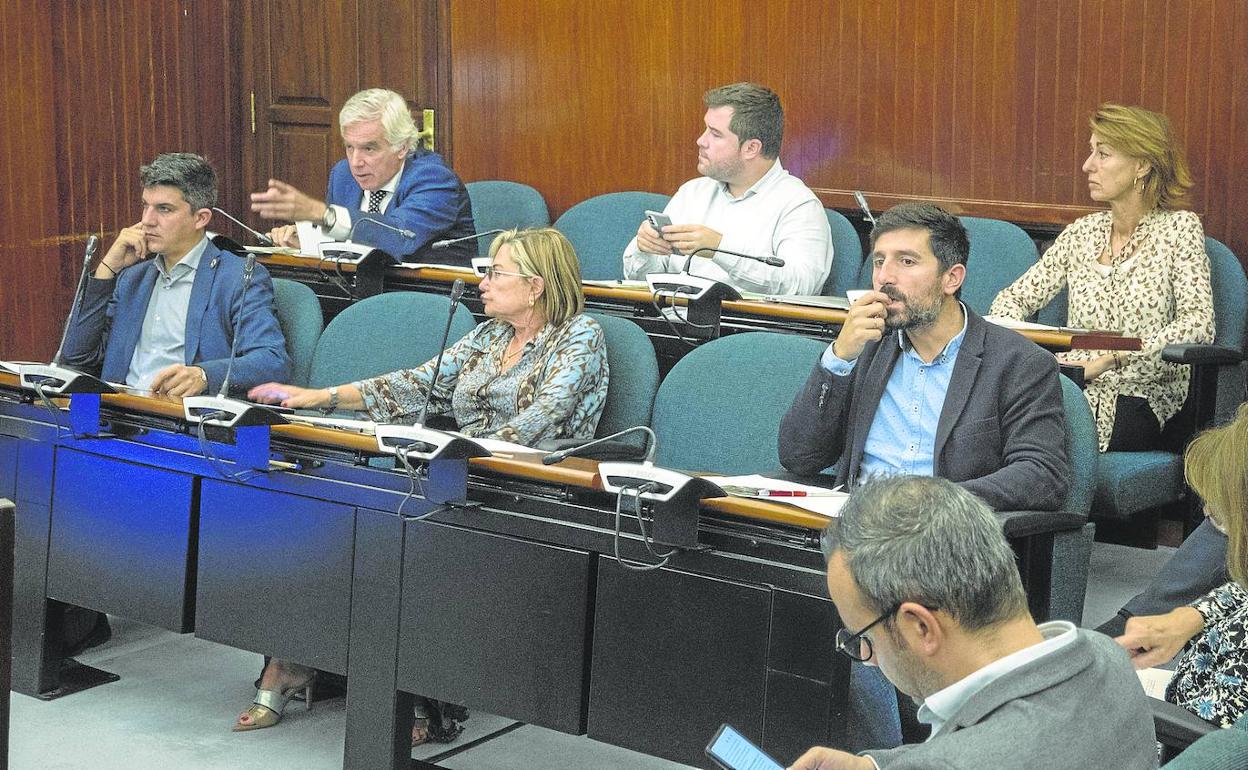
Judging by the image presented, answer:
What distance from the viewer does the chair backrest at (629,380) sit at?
3572 millimetres

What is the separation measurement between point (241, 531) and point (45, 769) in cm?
62

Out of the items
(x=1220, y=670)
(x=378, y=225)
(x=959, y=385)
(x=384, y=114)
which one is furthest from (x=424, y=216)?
(x=1220, y=670)

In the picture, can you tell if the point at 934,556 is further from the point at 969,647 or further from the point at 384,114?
the point at 384,114

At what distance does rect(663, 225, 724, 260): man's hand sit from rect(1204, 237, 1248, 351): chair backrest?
4.24 feet

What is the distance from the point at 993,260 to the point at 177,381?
220 centimetres

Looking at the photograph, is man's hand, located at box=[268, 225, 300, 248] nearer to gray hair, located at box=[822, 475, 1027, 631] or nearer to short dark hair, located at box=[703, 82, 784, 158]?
short dark hair, located at box=[703, 82, 784, 158]

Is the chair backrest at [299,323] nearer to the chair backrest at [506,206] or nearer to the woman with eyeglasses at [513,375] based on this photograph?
the woman with eyeglasses at [513,375]

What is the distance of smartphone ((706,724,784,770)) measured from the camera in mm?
1535

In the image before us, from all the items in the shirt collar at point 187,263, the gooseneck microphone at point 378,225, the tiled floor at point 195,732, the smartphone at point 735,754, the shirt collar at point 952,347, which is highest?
the gooseneck microphone at point 378,225

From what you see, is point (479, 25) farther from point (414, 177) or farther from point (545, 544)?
point (545, 544)

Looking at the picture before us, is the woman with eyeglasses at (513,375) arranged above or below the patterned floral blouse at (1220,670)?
above

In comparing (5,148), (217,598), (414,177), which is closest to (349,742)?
(217,598)

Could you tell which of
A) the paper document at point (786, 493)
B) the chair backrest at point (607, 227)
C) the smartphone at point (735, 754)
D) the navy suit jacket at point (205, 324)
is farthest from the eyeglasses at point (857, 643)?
the chair backrest at point (607, 227)

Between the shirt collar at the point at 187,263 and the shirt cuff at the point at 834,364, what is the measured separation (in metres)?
1.88
